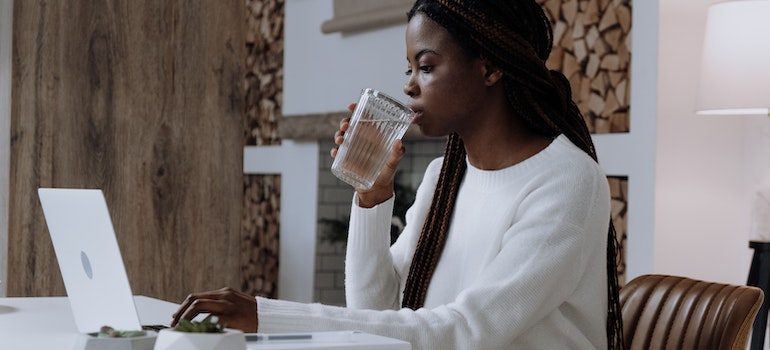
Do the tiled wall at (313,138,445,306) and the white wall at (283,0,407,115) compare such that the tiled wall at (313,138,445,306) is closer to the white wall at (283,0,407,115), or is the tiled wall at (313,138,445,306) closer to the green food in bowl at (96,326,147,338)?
the white wall at (283,0,407,115)

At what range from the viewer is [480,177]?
173cm

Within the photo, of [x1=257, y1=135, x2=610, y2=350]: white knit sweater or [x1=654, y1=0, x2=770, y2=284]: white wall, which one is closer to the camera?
[x1=257, y1=135, x2=610, y2=350]: white knit sweater

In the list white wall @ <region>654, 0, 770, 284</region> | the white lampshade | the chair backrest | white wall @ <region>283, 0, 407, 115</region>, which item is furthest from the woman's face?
white wall @ <region>283, 0, 407, 115</region>

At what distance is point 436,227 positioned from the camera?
179 cm

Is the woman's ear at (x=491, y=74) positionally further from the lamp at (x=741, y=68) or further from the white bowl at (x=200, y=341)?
the lamp at (x=741, y=68)

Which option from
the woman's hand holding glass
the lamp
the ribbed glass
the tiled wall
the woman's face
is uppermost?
the lamp

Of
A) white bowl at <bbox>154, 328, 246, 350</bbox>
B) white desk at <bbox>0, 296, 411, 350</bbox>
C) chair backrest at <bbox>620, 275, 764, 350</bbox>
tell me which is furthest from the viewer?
chair backrest at <bbox>620, 275, 764, 350</bbox>

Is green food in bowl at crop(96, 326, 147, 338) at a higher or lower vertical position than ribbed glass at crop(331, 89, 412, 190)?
lower

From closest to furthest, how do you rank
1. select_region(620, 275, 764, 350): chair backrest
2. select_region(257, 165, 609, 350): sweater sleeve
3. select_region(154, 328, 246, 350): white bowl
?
select_region(154, 328, 246, 350): white bowl < select_region(257, 165, 609, 350): sweater sleeve < select_region(620, 275, 764, 350): chair backrest

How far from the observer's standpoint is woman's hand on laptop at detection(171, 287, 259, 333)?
123cm

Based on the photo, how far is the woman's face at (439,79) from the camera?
160 cm

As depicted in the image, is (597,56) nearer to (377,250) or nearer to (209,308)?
(377,250)

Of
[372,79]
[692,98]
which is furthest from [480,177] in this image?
[372,79]

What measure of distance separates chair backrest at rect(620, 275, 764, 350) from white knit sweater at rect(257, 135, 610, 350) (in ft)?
0.43
